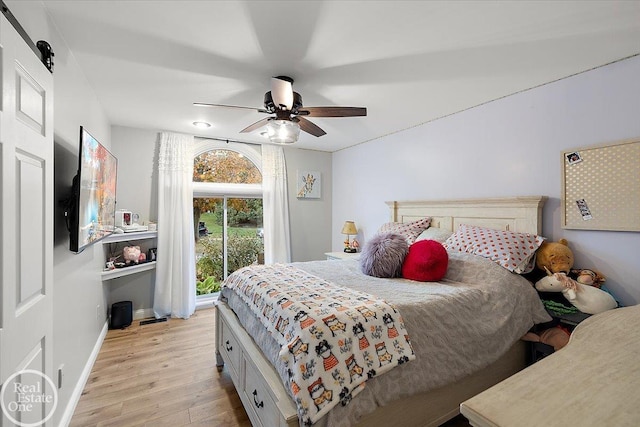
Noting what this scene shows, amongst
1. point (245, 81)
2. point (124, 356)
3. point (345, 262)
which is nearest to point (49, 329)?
point (124, 356)

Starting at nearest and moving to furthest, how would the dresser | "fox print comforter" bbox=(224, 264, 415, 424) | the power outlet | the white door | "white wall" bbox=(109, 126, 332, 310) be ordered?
the dresser, the white door, "fox print comforter" bbox=(224, 264, 415, 424), the power outlet, "white wall" bbox=(109, 126, 332, 310)

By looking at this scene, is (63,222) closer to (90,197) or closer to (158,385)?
(90,197)

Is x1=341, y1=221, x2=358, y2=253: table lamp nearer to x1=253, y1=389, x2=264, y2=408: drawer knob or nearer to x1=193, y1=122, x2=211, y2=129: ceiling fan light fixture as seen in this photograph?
x1=193, y1=122, x2=211, y2=129: ceiling fan light fixture

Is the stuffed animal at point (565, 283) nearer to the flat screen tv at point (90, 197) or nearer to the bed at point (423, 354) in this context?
the bed at point (423, 354)

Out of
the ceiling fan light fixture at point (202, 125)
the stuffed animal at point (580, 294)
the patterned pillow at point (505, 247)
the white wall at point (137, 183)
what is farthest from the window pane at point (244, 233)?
the stuffed animal at point (580, 294)

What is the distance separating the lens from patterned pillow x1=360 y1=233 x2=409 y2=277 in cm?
238

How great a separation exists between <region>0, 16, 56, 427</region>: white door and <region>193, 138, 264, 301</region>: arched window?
2825 millimetres

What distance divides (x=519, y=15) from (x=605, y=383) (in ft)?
5.61

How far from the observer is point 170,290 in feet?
12.0

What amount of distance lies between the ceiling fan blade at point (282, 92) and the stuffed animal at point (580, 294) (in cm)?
229

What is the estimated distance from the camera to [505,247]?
7.43ft

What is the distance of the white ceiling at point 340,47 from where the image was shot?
1492mm

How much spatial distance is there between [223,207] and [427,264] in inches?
122

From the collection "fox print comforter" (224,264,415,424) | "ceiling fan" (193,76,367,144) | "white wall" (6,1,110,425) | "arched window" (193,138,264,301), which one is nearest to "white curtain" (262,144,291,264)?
"arched window" (193,138,264,301)
